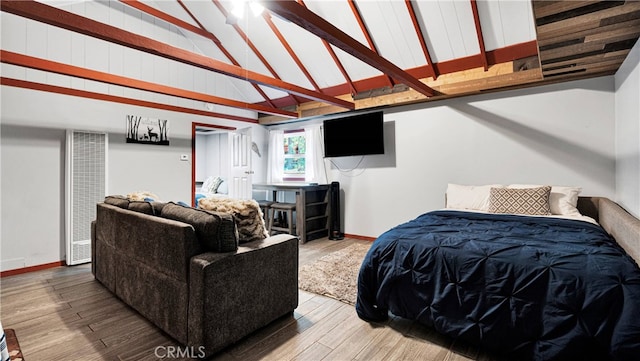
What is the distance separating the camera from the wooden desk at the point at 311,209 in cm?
485

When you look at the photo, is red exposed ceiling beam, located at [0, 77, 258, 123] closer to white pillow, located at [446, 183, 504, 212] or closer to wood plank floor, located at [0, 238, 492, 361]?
wood plank floor, located at [0, 238, 492, 361]

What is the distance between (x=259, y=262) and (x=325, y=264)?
169 centimetres

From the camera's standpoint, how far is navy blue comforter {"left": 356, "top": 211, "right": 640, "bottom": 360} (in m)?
1.47

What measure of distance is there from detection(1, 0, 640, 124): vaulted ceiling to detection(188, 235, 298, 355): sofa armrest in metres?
1.59

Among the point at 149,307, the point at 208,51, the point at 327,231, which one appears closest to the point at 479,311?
the point at 149,307

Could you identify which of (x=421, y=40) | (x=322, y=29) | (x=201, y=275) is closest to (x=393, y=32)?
(x=421, y=40)

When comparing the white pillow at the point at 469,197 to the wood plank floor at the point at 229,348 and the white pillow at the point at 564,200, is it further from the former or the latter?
the wood plank floor at the point at 229,348

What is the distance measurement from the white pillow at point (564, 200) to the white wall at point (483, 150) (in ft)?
1.15

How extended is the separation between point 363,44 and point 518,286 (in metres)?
2.98

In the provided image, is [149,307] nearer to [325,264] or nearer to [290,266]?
[290,266]

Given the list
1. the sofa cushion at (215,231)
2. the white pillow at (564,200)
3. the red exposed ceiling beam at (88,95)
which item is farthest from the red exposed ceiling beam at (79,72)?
the white pillow at (564,200)

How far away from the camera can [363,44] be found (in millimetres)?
3531

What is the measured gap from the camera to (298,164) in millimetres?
6055

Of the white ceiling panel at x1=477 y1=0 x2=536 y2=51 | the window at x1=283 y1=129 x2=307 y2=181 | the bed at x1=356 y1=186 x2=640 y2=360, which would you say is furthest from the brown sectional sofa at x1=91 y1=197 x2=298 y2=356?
the window at x1=283 y1=129 x2=307 y2=181
